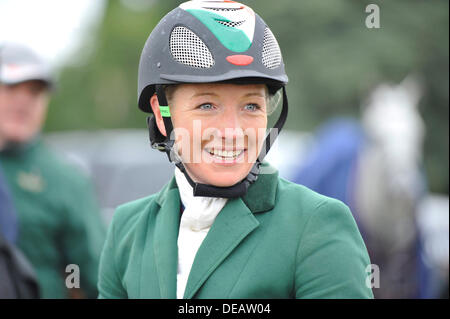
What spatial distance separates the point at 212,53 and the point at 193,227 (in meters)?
0.66

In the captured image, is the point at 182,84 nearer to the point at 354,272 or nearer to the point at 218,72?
the point at 218,72

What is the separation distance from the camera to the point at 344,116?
14742mm

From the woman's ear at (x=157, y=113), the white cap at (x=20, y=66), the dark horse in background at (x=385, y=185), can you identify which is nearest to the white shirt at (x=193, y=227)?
the woman's ear at (x=157, y=113)

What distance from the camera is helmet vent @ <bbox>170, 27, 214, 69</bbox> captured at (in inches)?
114

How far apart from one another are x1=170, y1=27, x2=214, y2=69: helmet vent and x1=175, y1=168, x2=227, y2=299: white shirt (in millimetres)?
511

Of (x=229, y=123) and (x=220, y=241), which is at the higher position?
(x=229, y=123)

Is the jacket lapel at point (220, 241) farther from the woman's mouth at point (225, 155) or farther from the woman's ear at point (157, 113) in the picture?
the woman's ear at point (157, 113)

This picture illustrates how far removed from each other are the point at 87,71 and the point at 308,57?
1094cm

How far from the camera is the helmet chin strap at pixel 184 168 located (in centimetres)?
291

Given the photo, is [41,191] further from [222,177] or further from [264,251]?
[264,251]

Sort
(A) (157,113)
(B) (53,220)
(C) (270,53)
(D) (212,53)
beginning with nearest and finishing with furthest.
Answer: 1. (D) (212,53)
2. (C) (270,53)
3. (A) (157,113)
4. (B) (53,220)

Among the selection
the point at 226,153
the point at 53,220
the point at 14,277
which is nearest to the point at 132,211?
the point at 226,153

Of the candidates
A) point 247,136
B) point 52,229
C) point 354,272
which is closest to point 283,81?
point 247,136
